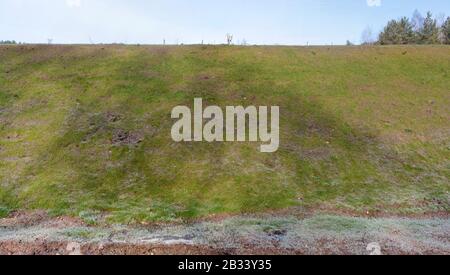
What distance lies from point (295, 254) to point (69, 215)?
1281 centimetres

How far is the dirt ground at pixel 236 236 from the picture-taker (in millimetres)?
17984

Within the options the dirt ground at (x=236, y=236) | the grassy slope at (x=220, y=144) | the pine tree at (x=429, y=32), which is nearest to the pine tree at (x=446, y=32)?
the pine tree at (x=429, y=32)

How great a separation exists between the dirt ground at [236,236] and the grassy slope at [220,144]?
4.43 ft

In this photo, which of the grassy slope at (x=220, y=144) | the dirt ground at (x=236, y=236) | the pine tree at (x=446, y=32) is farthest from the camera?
the pine tree at (x=446, y=32)

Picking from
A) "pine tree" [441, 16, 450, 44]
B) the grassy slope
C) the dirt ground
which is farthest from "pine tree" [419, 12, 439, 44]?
the dirt ground

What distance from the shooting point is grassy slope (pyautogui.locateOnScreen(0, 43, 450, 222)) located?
24.1m

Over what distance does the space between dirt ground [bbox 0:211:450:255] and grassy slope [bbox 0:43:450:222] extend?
1.35 meters

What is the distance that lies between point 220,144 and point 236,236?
37.1ft

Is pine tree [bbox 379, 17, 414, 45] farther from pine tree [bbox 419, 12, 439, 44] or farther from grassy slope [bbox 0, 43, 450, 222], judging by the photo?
grassy slope [bbox 0, 43, 450, 222]

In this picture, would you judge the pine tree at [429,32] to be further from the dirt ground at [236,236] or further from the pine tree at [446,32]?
the dirt ground at [236,236]

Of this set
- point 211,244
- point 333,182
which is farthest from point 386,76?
point 211,244

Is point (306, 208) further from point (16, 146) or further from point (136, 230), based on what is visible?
point (16, 146)

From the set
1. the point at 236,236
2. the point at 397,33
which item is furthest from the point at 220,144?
the point at 397,33
